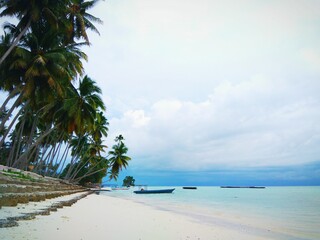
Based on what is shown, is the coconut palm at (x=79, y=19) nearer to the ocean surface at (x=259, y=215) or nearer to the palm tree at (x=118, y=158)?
the ocean surface at (x=259, y=215)

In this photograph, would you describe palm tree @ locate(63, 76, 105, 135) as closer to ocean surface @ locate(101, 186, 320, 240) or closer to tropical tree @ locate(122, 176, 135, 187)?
ocean surface @ locate(101, 186, 320, 240)

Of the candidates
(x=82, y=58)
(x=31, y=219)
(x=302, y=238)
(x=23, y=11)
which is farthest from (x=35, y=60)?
(x=302, y=238)

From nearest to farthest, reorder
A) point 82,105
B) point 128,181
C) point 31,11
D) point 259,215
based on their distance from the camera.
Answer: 1. point 31,11
2. point 259,215
3. point 82,105
4. point 128,181

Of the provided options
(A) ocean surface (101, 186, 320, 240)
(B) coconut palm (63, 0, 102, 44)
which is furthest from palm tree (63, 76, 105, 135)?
(A) ocean surface (101, 186, 320, 240)

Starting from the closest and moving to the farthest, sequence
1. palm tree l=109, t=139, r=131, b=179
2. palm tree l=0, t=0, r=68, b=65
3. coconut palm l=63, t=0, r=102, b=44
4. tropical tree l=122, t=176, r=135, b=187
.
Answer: palm tree l=0, t=0, r=68, b=65, coconut palm l=63, t=0, r=102, b=44, palm tree l=109, t=139, r=131, b=179, tropical tree l=122, t=176, r=135, b=187

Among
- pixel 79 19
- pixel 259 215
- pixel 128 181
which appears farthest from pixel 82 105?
pixel 128 181

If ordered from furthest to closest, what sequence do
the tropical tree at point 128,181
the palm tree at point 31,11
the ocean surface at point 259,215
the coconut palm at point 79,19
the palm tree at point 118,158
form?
1. the tropical tree at point 128,181
2. the palm tree at point 118,158
3. the coconut palm at point 79,19
4. the palm tree at point 31,11
5. the ocean surface at point 259,215

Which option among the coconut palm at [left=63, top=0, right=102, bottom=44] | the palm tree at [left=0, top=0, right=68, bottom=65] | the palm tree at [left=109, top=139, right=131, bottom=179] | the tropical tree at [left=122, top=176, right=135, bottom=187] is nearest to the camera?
the palm tree at [left=0, top=0, right=68, bottom=65]

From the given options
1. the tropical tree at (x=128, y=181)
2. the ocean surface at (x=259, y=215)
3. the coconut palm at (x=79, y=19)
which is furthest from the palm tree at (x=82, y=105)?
the tropical tree at (x=128, y=181)

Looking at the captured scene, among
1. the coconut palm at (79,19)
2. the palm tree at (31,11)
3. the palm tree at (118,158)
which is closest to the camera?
the palm tree at (31,11)

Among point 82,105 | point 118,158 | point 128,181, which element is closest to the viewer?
point 82,105

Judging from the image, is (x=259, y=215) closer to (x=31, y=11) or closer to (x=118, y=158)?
(x=31, y=11)

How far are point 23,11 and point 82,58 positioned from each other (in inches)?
226

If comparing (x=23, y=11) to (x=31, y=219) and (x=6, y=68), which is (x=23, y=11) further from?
(x=31, y=219)
